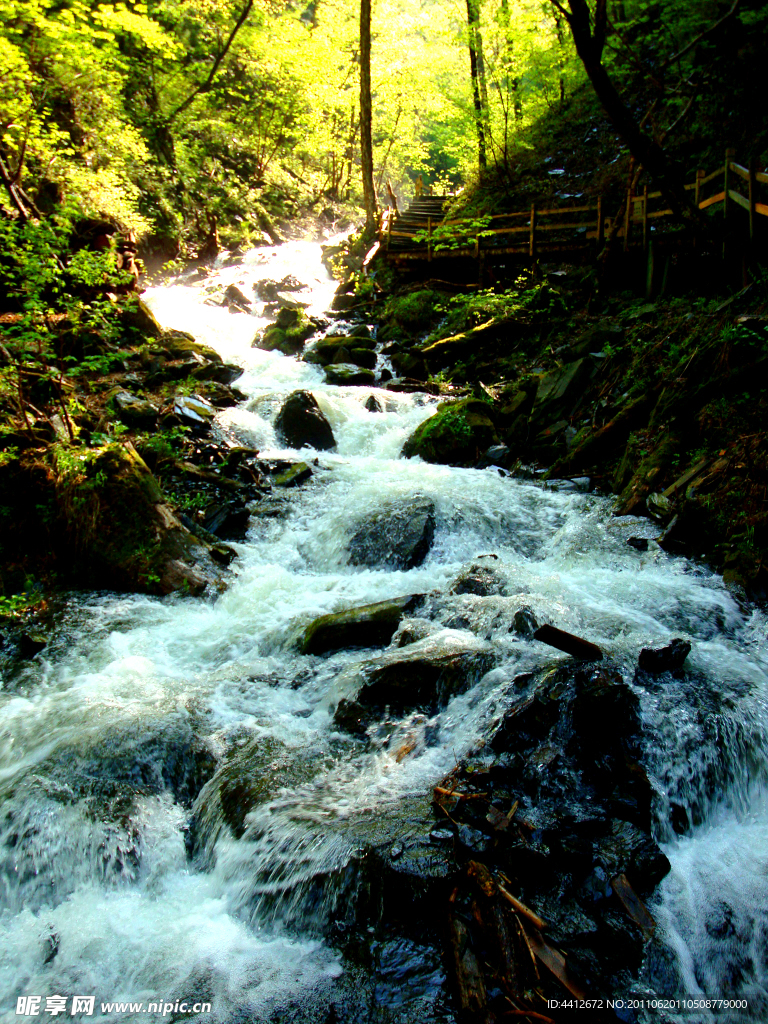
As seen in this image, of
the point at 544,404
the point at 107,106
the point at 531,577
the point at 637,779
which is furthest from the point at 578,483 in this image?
the point at 107,106

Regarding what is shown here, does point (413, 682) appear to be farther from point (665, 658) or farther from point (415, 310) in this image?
point (415, 310)

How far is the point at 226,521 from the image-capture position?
7.93 meters

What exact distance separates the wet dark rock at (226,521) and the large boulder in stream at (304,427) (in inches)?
103

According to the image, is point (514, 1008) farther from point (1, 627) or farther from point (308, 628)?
point (1, 627)

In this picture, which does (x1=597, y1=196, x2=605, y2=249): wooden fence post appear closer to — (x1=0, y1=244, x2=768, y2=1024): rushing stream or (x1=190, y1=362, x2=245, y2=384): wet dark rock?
(x1=190, y1=362, x2=245, y2=384): wet dark rock

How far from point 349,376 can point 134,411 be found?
17.5 feet

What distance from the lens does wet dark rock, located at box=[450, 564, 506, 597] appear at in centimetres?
594

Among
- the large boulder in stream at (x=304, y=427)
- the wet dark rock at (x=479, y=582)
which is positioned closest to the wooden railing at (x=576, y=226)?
the wet dark rock at (x=479, y=582)

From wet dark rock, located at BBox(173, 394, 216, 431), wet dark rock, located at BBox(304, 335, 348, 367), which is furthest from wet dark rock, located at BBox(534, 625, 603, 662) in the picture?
wet dark rock, located at BBox(304, 335, 348, 367)

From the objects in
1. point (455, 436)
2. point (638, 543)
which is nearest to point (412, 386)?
point (455, 436)

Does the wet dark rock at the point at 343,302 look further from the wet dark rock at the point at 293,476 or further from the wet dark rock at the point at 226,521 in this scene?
the wet dark rock at the point at 226,521

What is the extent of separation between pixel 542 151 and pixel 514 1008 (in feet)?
83.3

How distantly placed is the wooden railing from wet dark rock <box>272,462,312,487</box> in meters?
7.74

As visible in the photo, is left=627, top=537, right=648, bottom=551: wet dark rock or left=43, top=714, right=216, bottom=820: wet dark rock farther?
left=627, top=537, right=648, bottom=551: wet dark rock
